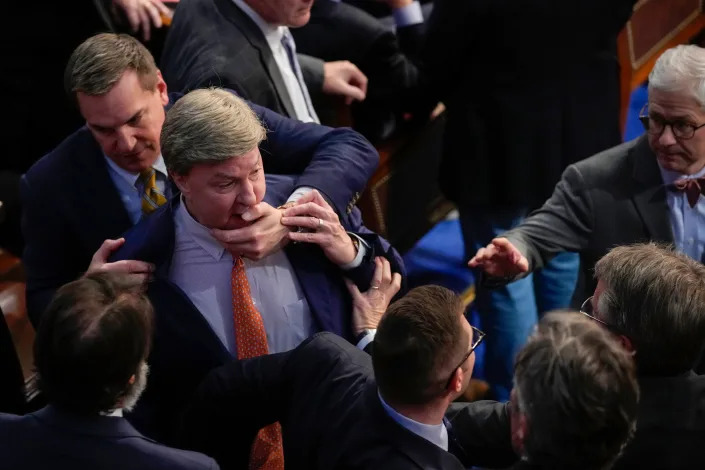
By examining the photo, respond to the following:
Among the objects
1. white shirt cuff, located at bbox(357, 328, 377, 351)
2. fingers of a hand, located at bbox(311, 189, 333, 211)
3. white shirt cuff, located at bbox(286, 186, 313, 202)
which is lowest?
white shirt cuff, located at bbox(357, 328, 377, 351)

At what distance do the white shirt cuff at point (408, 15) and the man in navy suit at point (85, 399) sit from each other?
90.7 inches

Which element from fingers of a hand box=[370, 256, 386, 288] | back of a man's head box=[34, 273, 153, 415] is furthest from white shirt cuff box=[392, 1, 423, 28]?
back of a man's head box=[34, 273, 153, 415]

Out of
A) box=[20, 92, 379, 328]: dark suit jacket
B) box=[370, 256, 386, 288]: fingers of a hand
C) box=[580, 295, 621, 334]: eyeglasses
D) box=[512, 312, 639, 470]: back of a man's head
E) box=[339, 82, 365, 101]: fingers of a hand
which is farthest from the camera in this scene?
box=[339, 82, 365, 101]: fingers of a hand

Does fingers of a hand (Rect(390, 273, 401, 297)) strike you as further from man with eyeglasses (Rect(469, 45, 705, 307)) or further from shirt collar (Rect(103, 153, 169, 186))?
shirt collar (Rect(103, 153, 169, 186))

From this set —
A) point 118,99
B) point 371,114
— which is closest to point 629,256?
point 118,99

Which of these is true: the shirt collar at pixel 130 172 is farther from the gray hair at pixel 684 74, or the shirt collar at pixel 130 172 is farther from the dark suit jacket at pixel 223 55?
the gray hair at pixel 684 74

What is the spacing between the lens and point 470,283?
16.0ft

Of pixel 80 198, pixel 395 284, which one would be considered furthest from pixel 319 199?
pixel 80 198

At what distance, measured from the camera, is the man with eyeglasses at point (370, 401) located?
83.7 inches

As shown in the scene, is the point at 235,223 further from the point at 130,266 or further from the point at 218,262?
the point at 130,266

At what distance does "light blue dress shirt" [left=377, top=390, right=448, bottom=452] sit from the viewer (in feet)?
7.07

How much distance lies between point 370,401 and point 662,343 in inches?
25.2

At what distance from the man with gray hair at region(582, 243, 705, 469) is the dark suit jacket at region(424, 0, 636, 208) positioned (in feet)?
4.82

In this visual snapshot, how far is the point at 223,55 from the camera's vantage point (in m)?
3.30
